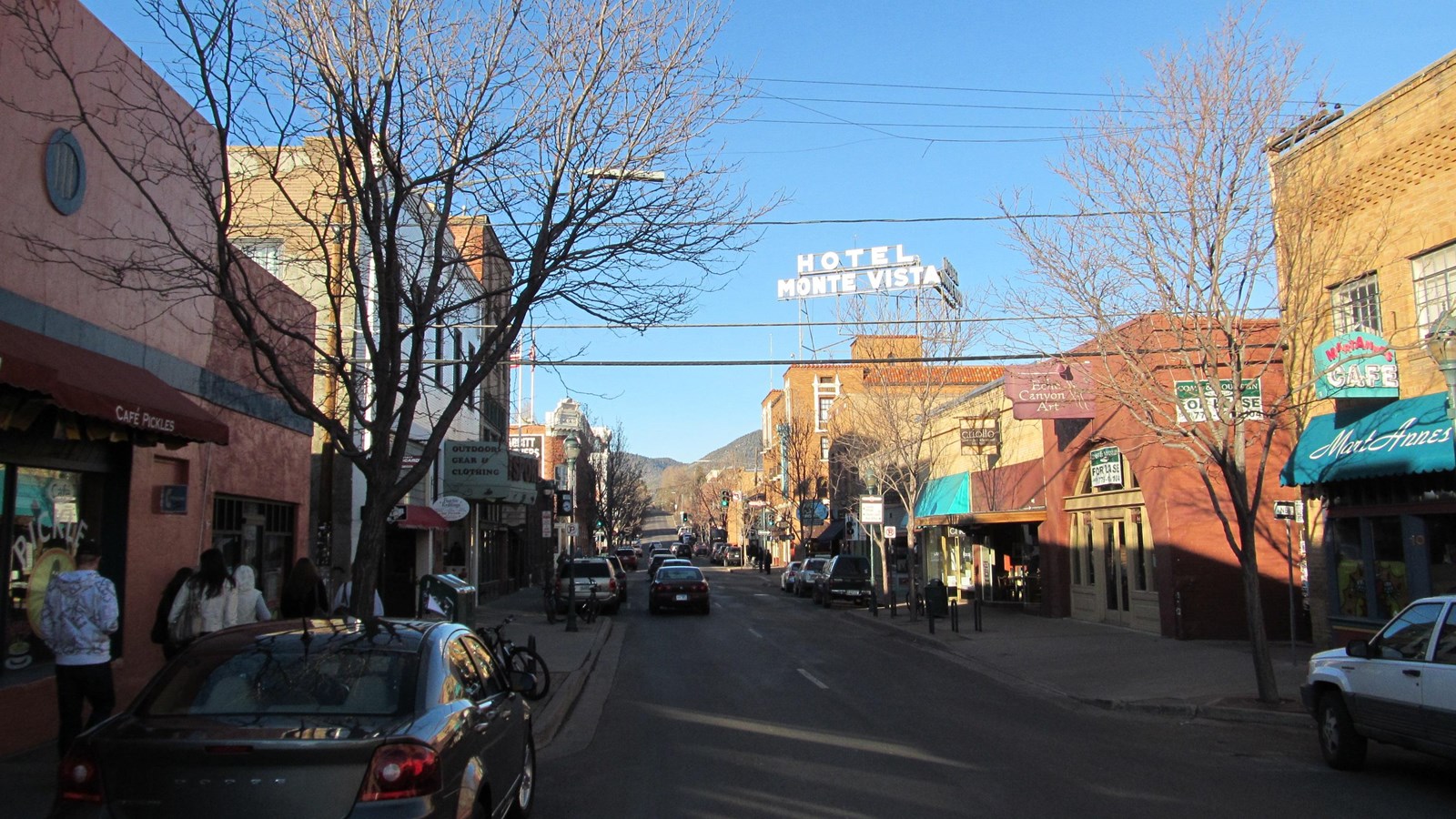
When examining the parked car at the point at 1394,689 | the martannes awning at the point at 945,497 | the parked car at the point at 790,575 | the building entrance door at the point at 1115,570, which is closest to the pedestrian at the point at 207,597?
the parked car at the point at 1394,689

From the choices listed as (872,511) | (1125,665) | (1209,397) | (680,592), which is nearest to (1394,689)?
(1209,397)

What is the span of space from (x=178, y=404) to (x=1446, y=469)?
584 inches

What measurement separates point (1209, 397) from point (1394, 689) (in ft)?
24.4

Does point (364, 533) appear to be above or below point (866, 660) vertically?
above

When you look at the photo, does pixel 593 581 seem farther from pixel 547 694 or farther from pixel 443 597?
pixel 547 694

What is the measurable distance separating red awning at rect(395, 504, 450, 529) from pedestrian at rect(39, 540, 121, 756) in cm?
1291

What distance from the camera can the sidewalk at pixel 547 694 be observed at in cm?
749

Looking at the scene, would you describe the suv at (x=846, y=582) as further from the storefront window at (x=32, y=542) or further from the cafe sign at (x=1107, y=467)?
the storefront window at (x=32, y=542)

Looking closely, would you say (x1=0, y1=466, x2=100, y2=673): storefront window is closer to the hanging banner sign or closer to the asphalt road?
the asphalt road

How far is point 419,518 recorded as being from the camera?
73.7ft

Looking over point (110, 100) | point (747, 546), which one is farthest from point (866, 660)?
point (747, 546)

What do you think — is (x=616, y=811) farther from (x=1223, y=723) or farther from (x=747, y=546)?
(x=747, y=546)

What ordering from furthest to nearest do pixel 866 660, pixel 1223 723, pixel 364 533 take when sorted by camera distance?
1. pixel 866 660
2. pixel 1223 723
3. pixel 364 533

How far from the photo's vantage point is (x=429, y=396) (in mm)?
25109
